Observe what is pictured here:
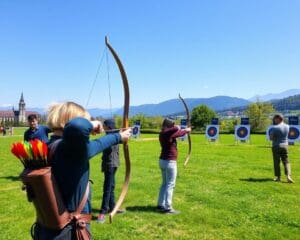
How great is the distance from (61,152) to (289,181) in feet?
29.2

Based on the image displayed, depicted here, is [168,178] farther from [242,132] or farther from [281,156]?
[242,132]

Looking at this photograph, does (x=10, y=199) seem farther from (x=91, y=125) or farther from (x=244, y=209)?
(x=91, y=125)

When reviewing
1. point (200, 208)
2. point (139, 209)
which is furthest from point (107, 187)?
point (200, 208)

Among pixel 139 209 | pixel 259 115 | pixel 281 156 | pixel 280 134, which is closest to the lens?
pixel 139 209

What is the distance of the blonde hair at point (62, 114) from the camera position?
2.56 meters

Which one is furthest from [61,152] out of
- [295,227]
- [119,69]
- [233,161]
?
[233,161]

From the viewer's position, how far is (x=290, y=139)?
2362 cm

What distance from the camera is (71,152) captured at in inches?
96.9

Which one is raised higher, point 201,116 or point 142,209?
→ point 201,116

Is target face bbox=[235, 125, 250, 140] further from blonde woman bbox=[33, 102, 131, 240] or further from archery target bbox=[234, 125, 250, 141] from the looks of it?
blonde woman bbox=[33, 102, 131, 240]

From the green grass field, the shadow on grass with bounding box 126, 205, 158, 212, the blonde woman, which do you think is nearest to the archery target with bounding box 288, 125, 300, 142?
the green grass field

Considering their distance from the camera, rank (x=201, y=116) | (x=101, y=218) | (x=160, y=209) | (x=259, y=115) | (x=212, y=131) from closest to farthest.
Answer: (x=101, y=218)
(x=160, y=209)
(x=212, y=131)
(x=259, y=115)
(x=201, y=116)

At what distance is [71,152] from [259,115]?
6644 centimetres

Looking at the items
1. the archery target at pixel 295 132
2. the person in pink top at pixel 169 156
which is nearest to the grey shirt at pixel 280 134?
the person in pink top at pixel 169 156
